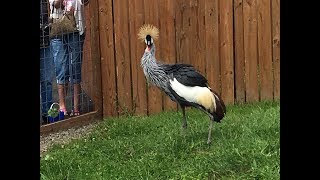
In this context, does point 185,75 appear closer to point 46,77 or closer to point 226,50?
point 46,77

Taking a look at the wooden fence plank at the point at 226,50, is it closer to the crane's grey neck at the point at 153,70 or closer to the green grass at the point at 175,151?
the green grass at the point at 175,151

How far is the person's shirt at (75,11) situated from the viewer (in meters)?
6.92

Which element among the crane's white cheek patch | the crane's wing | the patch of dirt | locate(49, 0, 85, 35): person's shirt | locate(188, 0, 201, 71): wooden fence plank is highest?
locate(49, 0, 85, 35): person's shirt

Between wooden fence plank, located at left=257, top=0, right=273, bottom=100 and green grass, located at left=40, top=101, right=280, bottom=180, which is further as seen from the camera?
wooden fence plank, located at left=257, top=0, right=273, bottom=100

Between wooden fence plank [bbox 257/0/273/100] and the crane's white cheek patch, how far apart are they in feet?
7.85

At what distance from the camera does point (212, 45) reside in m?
7.57

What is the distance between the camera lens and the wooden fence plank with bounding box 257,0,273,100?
7582mm

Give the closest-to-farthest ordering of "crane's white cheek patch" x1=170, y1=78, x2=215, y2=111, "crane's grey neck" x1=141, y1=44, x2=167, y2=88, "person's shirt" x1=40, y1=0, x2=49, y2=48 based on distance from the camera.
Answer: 1. "crane's white cheek patch" x1=170, y1=78, x2=215, y2=111
2. "crane's grey neck" x1=141, y1=44, x2=167, y2=88
3. "person's shirt" x1=40, y1=0, x2=49, y2=48

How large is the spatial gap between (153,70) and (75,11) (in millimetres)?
2011

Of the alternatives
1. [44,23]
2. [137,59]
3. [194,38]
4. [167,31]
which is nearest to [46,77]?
[44,23]

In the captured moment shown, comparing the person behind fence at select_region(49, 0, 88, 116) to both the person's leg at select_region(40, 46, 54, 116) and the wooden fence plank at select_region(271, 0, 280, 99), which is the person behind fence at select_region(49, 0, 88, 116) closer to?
the person's leg at select_region(40, 46, 54, 116)

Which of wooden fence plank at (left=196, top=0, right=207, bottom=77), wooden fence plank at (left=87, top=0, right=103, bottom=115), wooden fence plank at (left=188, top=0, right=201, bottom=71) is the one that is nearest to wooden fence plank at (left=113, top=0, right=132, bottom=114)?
wooden fence plank at (left=87, top=0, right=103, bottom=115)

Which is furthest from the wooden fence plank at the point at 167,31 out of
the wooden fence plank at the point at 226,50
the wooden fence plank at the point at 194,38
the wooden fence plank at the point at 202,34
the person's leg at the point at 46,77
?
A: the person's leg at the point at 46,77
